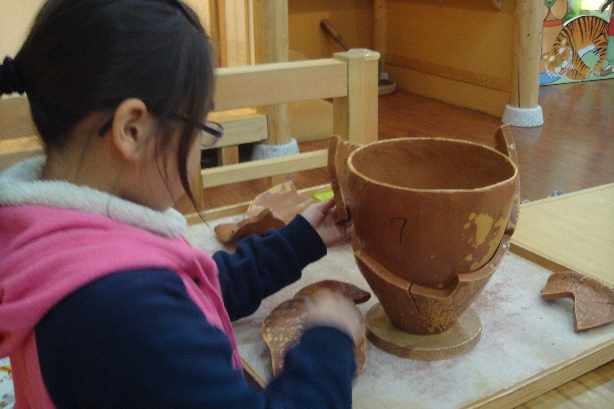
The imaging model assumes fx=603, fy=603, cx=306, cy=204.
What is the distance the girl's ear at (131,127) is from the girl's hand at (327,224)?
0.33 metres

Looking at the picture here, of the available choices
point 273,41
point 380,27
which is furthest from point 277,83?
point 380,27

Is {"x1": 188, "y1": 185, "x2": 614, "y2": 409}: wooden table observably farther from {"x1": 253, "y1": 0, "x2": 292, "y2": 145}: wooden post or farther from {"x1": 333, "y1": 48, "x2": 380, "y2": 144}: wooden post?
{"x1": 253, "y1": 0, "x2": 292, "y2": 145}: wooden post

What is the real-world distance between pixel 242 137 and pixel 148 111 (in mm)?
1474

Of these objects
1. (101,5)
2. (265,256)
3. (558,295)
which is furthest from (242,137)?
A: (101,5)

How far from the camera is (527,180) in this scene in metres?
2.04

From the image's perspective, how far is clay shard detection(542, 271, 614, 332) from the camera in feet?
2.20

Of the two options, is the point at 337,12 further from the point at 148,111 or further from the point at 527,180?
the point at 148,111

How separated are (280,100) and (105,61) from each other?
62 centimetres

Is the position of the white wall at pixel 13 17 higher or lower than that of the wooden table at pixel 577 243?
higher

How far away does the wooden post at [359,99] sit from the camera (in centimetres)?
112

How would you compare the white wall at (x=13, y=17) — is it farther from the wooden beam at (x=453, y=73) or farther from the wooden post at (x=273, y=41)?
the wooden beam at (x=453, y=73)

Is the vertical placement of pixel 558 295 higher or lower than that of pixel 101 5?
lower

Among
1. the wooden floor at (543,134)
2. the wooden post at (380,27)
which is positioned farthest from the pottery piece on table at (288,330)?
the wooden post at (380,27)

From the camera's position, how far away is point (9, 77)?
48cm
